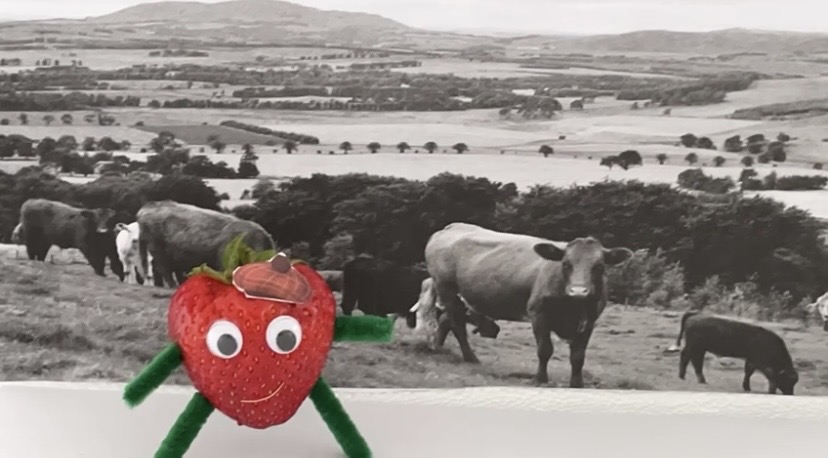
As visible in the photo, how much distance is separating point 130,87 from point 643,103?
24.6 inches

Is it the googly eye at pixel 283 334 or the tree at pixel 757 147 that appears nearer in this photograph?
the googly eye at pixel 283 334

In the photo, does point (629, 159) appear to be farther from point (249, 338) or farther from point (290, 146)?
point (249, 338)

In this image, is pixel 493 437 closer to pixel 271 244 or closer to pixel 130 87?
pixel 271 244

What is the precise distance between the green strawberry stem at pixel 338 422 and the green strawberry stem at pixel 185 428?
108mm

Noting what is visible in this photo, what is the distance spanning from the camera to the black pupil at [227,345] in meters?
0.82

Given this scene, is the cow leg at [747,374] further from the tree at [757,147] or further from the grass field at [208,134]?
the grass field at [208,134]

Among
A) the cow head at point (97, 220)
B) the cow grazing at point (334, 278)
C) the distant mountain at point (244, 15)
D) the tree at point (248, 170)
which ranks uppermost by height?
the distant mountain at point (244, 15)

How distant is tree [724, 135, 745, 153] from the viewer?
1057 mm

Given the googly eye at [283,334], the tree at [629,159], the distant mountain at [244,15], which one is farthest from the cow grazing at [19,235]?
the tree at [629,159]

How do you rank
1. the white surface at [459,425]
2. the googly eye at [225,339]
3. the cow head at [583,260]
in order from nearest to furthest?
the googly eye at [225,339], the white surface at [459,425], the cow head at [583,260]

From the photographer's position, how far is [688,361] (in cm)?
109

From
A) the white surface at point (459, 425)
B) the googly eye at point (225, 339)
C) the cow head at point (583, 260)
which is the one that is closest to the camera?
the googly eye at point (225, 339)

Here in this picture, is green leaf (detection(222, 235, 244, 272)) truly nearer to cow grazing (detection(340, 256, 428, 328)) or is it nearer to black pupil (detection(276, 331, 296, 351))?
black pupil (detection(276, 331, 296, 351))

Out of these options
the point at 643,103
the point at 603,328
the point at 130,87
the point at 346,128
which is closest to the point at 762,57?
the point at 643,103
